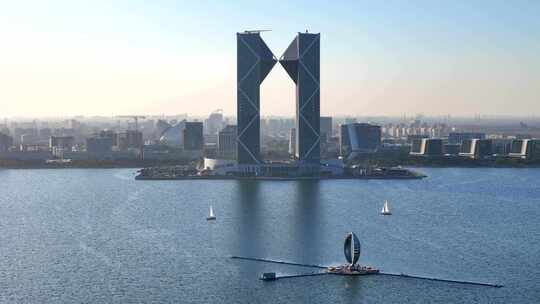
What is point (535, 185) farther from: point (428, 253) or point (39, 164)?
point (39, 164)

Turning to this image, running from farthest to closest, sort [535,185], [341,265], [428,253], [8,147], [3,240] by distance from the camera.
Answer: [8,147] → [535,185] → [3,240] → [428,253] → [341,265]

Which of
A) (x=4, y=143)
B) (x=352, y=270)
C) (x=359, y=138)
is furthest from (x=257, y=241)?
(x=4, y=143)

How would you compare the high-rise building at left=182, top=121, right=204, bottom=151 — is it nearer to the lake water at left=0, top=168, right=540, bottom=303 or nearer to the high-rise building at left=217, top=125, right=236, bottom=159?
the high-rise building at left=217, top=125, right=236, bottom=159

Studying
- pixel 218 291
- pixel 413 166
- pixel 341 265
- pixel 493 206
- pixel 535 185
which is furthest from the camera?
pixel 413 166

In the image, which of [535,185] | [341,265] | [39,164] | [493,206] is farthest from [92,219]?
[39,164]

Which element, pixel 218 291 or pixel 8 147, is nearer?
pixel 218 291
